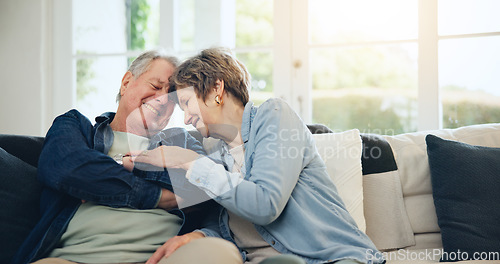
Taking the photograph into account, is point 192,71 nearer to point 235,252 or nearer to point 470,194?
point 235,252

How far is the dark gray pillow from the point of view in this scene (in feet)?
4.85

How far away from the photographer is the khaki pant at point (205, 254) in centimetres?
121

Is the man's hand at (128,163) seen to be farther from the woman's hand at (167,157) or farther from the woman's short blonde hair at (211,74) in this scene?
the woman's short blonde hair at (211,74)

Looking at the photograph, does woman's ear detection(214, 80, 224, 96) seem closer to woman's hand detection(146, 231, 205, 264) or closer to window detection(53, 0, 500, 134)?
woman's hand detection(146, 231, 205, 264)

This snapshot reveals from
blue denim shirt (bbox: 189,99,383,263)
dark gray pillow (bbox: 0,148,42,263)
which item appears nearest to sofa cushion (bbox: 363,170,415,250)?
blue denim shirt (bbox: 189,99,383,263)

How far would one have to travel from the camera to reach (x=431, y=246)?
1.87m

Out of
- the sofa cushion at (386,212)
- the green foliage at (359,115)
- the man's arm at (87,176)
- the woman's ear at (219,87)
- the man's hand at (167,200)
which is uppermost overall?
the woman's ear at (219,87)

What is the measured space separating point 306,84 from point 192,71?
1.40 meters

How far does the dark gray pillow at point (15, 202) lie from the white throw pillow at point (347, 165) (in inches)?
42.9

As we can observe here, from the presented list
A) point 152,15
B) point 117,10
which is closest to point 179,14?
point 152,15

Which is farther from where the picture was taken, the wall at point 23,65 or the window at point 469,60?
the wall at point 23,65

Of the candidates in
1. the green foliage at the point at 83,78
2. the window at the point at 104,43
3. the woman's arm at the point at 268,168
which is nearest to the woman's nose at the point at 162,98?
the woman's arm at the point at 268,168

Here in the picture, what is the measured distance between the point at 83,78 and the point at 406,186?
2.52 metres

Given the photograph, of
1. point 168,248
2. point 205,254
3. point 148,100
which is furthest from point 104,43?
point 205,254
